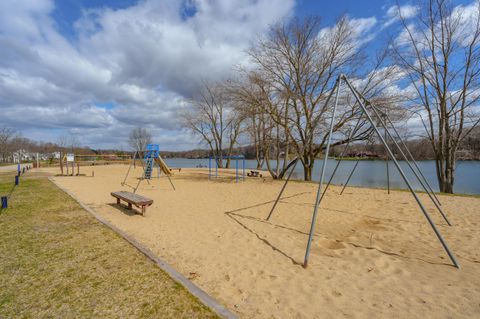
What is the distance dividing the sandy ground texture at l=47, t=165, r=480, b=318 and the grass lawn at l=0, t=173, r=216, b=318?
0.48 meters

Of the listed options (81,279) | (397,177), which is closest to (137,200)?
(81,279)

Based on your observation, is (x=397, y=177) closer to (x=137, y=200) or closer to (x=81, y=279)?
(x=137, y=200)

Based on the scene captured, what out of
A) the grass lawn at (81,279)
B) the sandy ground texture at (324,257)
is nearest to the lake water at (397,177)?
the sandy ground texture at (324,257)

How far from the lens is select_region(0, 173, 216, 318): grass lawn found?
239 centimetres

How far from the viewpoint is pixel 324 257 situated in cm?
391

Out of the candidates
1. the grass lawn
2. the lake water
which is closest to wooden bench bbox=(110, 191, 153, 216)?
the grass lawn

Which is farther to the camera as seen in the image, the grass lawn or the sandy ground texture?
the sandy ground texture

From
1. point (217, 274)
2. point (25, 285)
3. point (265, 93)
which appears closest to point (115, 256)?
point (25, 285)

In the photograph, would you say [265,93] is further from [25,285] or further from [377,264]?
[25,285]

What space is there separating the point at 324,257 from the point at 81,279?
139 inches

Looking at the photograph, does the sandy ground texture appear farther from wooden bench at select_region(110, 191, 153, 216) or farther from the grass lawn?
the grass lawn

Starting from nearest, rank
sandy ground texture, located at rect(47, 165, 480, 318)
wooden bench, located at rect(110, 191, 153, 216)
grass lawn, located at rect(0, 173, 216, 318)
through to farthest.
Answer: grass lawn, located at rect(0, 173, 216, 318) → sandy ground texture, located at rect(47, 165, 480, 318) → wooden bench, located at rect(110, 191, 153, 216)

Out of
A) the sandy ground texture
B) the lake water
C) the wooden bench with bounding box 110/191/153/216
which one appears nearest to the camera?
the sandy ground texture

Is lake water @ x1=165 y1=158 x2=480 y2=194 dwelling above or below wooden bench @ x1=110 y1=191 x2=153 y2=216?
below
